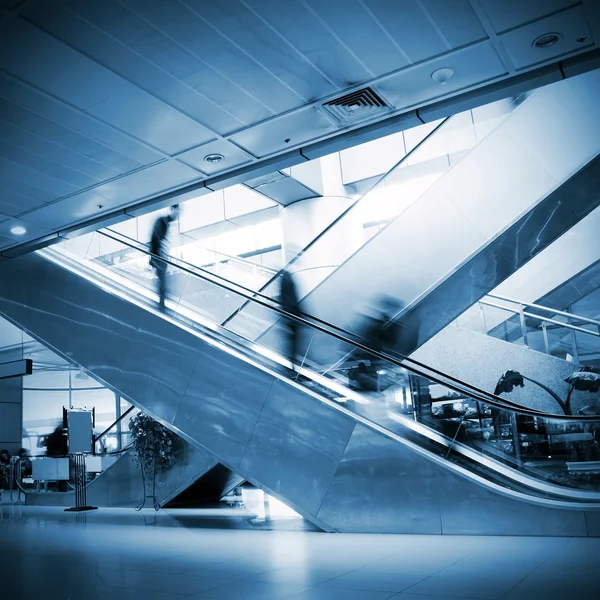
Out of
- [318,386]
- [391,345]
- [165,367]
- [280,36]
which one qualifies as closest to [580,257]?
Answer: [391,345]

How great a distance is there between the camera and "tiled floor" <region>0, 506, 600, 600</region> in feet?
14.5

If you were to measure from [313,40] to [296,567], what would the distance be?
4.63 m

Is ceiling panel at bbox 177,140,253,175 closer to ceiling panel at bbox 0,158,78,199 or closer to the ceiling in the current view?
the ceiling

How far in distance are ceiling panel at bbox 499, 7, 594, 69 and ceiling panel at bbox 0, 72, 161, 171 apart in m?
3.98

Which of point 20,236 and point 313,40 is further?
point 20,236

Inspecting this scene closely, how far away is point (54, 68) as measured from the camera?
17.0ft

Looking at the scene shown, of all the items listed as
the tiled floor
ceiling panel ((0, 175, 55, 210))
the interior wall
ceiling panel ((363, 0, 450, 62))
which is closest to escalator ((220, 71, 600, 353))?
the tiled floor

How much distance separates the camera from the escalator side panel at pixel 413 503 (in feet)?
20.8

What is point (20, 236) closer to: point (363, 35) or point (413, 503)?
point (363, 35)

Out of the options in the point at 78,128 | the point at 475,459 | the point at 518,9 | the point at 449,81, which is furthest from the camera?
the point at 475,459

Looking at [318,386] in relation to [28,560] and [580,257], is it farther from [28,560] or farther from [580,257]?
[580,257]

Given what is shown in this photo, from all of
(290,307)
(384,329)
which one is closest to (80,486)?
(290,307)

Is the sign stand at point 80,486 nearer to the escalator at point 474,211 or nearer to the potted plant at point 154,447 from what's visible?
the potted plant at point 154,447

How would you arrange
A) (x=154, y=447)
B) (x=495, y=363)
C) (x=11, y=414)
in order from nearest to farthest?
(x=495, y=363) → (x=154, y=447) → (x=11, y=414)
